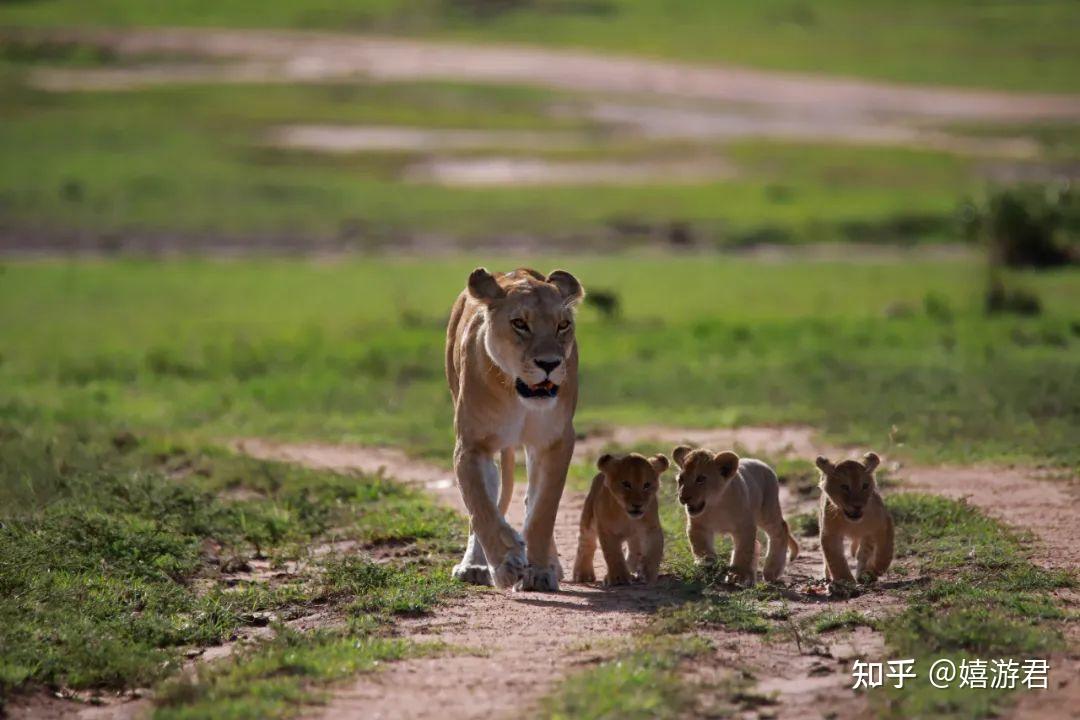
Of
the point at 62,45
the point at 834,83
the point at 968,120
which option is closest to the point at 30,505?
the point at 968,120

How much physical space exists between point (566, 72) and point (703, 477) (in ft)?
155

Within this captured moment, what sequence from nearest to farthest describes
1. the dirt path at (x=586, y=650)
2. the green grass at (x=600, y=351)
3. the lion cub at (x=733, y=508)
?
the dirt path at (x=586, y=650)
the lion cub at (x=733, y=508)
the green grass at (x=600, y=351)

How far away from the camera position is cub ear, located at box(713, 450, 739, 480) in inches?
349

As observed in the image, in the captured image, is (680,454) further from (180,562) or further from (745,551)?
(180,562)

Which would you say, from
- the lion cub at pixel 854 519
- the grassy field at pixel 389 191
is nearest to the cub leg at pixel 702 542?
the lion cub at pixel 854 519

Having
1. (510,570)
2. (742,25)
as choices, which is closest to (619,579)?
(510,570)

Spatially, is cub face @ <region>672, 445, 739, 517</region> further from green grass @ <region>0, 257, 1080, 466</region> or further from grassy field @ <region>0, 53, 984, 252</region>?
grassy field @ <region>0, 53, 984, 252</region>

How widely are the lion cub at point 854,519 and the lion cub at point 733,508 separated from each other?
0.34m

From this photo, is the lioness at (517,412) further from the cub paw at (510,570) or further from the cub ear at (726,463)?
the cub ear at (726,463)

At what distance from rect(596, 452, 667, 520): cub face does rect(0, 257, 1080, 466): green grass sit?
432 centimetres

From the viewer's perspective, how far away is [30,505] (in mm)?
10945

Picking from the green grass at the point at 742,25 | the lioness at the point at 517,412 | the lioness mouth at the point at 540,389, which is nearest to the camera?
the lioness mouth at the point at 540,389

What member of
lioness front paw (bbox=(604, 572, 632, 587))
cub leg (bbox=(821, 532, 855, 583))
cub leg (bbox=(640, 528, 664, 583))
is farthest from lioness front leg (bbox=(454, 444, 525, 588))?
cub leg (bbox=(821, 532, 855, 583))

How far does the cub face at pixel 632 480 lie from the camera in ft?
28.6
